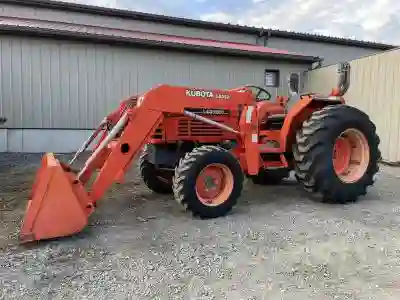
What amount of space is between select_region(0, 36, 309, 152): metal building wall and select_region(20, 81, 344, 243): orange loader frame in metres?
5.41

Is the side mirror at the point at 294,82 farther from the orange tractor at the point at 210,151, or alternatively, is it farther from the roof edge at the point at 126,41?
the roof edge at the point at 126,41

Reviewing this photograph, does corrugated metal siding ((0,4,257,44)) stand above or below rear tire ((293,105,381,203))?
above

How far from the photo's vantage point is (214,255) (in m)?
3.23

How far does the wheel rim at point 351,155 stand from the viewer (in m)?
5.18

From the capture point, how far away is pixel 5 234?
3701mm

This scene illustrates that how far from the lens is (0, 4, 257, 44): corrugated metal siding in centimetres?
1349

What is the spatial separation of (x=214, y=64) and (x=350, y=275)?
9684mm

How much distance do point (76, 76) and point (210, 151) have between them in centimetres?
705

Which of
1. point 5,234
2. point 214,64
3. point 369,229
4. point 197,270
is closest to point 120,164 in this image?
point 5,234

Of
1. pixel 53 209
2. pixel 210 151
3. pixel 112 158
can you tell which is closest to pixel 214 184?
pixel 210 151

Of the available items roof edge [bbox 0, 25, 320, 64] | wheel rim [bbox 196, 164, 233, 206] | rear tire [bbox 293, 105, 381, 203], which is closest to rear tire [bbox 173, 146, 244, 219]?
wheel rim [bbox 196, 164, 233, 206]

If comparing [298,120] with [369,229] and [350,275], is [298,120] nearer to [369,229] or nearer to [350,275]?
[369,229]

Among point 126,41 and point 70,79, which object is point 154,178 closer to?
point 70,79

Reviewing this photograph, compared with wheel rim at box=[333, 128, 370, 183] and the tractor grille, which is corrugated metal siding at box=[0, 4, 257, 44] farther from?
wheel rim at box=[333, 128, 370, 183]
